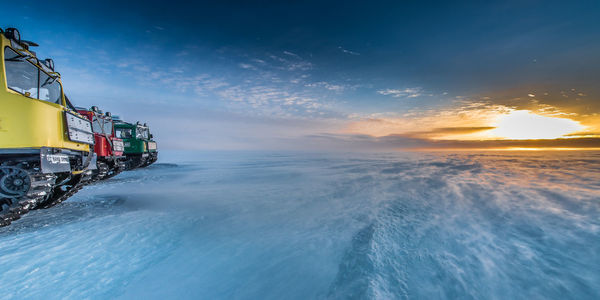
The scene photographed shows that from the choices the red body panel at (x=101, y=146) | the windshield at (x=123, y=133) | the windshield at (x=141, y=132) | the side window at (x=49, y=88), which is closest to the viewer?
the side window at (x=49, y=88)

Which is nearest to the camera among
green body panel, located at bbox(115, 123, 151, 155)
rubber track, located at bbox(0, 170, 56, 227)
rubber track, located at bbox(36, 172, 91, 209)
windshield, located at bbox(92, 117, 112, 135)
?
rubber track, located at bbox(0, 170, 56, 227)

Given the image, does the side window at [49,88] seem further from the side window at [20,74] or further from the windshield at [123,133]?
the windshield at [123,133]

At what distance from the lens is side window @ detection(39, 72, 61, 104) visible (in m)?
5.28

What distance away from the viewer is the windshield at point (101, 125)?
11548 mm

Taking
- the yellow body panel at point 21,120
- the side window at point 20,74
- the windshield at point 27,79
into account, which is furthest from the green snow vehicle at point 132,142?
the yellow body panel at point 21,120

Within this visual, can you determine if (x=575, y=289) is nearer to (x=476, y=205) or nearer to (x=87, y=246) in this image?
(x=476, y=205)

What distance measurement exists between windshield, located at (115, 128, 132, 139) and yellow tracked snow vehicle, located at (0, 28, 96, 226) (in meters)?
11.1

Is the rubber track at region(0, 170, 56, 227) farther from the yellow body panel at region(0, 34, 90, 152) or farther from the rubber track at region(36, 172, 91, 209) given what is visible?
the rubber track at region(36, 172, 91, 209)

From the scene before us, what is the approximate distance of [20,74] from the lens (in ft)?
15.4

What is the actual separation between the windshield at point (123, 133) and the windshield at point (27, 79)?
10807mm

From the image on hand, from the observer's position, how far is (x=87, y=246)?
414 cm

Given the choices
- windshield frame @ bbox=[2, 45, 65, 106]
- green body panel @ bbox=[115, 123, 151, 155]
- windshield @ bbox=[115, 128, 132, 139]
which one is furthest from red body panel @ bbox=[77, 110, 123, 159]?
windshield frame @ bbox=[2, 45, 65, 106]

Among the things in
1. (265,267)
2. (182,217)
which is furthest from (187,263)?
(182,217)

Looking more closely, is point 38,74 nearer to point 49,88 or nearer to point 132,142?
point 49,88
